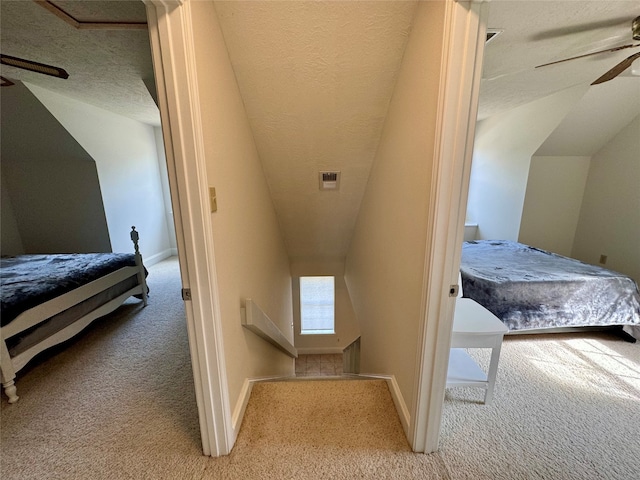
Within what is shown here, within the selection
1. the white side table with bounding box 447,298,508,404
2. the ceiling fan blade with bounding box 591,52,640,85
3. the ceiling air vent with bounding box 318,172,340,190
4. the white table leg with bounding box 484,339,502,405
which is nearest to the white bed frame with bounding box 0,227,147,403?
the ceiling air vent with bounding box 318,172,340,190

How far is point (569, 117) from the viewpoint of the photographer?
10.4 ft

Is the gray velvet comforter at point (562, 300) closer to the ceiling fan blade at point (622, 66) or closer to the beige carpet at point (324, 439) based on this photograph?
the beige carpet at point (324, 439)

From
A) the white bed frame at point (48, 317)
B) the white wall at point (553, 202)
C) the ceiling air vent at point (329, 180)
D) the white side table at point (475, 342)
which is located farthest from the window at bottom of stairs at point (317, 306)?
the white wall at point (553, 202)

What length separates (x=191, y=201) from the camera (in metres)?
0.90

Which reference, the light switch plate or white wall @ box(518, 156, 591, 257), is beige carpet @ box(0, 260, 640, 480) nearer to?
the light switch plate

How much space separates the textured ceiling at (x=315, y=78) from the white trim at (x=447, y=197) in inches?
16.2

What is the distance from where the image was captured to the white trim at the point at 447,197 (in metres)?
0.82

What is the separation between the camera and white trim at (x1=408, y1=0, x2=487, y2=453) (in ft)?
2.69

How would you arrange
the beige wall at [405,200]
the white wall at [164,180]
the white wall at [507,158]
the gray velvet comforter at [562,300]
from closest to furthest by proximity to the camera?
the beige wall at [405,200], the gray velvet comforter at [562,300], the white wall at [507,158], the white wall at [164,180]

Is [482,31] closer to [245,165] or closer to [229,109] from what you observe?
[229,109]

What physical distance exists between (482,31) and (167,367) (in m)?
2.52

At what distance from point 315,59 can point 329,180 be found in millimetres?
962

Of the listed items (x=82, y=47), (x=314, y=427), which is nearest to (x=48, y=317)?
(x=82, y=47)

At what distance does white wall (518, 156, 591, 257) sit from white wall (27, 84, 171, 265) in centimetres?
614
